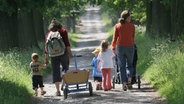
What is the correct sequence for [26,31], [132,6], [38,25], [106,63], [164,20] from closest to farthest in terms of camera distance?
[106,63] → [164,20] → [26,31] → [38,25] → [132,6]

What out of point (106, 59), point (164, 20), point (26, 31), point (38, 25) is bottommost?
point (106, 59)

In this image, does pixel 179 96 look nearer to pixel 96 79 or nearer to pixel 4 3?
pixel 96 79

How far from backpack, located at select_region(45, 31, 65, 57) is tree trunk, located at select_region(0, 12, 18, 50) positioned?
10.5 metres

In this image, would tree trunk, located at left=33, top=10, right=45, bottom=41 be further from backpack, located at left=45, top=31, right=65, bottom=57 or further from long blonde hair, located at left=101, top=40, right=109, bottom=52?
backpack, located at left=45, top=31, right=65, bottom=57

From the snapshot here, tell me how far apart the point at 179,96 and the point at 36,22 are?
1052 inches

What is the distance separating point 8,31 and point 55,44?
11.1 m

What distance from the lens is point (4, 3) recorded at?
72.4 ft

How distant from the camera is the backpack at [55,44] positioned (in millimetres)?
13484

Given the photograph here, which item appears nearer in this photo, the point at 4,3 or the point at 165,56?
the point at 165,56

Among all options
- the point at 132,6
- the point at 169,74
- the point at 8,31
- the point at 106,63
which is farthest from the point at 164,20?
the point at 169,74

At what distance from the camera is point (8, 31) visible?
24.2 m

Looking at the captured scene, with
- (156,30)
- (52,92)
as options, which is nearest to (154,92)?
(52,92)

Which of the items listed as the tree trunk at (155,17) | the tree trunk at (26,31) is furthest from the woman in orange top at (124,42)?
the tree trunk at (26,31)

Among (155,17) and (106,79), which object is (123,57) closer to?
(106,79)
